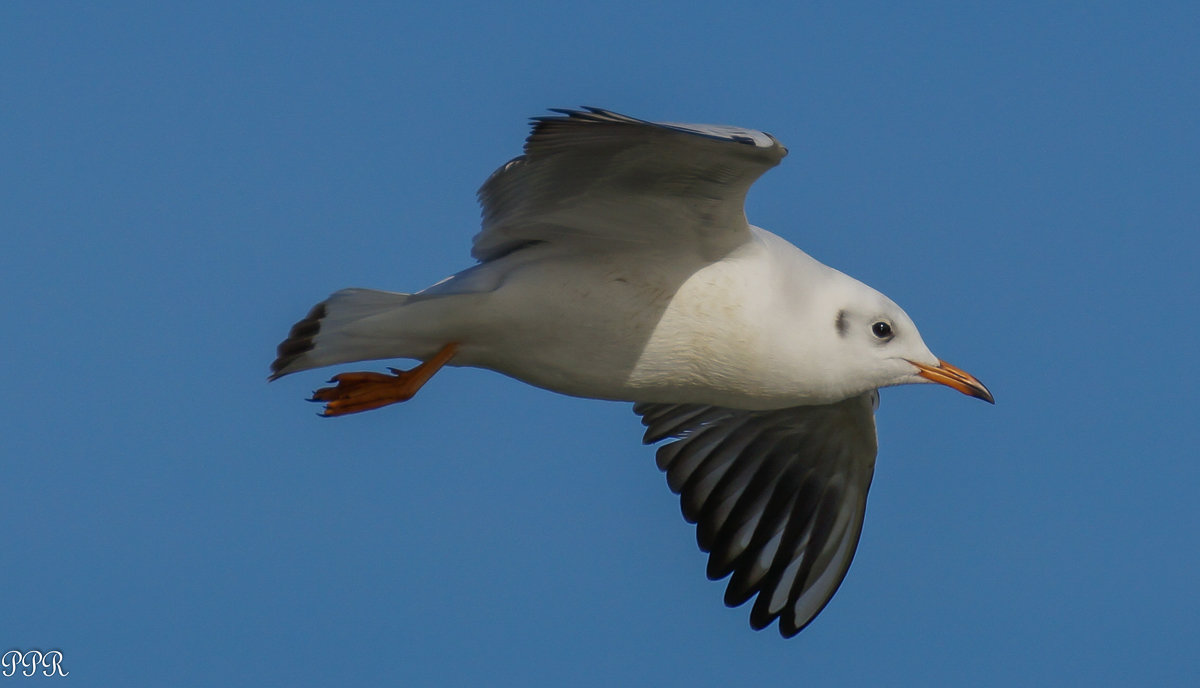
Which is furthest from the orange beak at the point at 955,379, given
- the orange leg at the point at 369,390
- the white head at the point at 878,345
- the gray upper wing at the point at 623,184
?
the orange leg at the point at 369,390

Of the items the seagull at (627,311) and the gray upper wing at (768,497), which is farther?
the gray upper wing at (768,497)

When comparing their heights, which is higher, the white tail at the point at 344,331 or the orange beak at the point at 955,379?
the white tail at the point at 344,331

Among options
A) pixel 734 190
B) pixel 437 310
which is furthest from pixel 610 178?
pixel 437 310

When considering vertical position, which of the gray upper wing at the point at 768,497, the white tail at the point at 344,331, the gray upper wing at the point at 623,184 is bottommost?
the gray upper wing at the point at 768,497

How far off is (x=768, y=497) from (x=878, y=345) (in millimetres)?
1812

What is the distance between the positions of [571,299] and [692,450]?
203 cm

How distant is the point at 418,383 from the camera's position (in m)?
6.91

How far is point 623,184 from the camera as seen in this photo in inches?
252

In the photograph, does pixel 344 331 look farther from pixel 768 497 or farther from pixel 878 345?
pixel 768 497

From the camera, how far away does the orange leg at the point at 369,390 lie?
6.94m

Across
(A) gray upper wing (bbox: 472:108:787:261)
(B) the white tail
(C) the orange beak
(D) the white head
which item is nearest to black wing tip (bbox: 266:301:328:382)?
(B) the white tail

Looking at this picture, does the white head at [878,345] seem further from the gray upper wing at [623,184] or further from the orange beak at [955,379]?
the gray upper wing at [623,184]

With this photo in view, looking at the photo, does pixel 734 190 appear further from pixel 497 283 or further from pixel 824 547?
pixel 824 547

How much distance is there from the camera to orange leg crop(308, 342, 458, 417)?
694 cm
